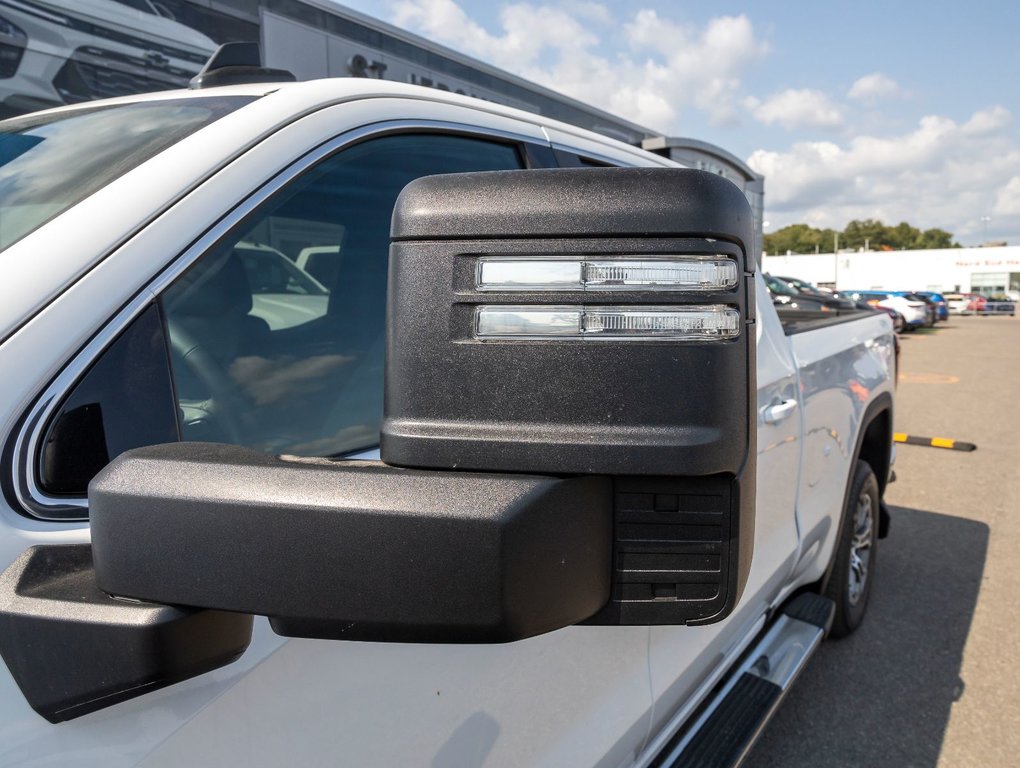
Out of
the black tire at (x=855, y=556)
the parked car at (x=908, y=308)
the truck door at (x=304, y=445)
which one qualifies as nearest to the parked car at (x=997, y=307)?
the parked car at (x=908, y=308)

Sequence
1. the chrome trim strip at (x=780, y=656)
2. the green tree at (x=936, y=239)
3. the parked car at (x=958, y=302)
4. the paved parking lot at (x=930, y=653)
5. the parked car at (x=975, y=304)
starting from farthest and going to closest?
1. the green tree at (x=936, y=239)
2. the parked car at (x=958, y=302)
3. the parked car at (x=975, y=304)
4. the paved parking lot at (x=930, y=653)
5. the chrome trim strip at (x=780, y=656)

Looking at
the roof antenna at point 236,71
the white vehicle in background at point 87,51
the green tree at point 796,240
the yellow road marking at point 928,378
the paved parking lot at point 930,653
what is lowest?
the yellow road marking at point 928,378

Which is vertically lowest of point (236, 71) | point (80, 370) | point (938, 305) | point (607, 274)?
point (938, 305)

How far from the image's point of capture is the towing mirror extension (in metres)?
0.77

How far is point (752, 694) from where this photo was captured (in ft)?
7.80

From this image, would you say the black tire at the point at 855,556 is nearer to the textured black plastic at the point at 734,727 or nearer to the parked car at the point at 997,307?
the textured black plastic at the point at 734,727

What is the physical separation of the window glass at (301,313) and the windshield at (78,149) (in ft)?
0.69

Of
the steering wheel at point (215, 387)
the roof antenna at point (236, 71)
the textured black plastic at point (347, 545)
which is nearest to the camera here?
the textured black plastic at point (347, 545)

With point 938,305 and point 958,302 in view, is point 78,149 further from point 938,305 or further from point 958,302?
point 958,302

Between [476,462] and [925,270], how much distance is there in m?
80.5

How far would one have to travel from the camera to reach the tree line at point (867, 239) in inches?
4697

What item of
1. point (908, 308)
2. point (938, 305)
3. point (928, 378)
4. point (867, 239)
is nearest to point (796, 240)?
point (867, 239)

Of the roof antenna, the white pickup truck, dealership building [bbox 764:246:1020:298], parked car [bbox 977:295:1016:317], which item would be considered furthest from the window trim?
dealership building [bbox 764:246:1020:298]

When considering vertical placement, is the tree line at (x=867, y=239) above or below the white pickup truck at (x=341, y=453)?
above
